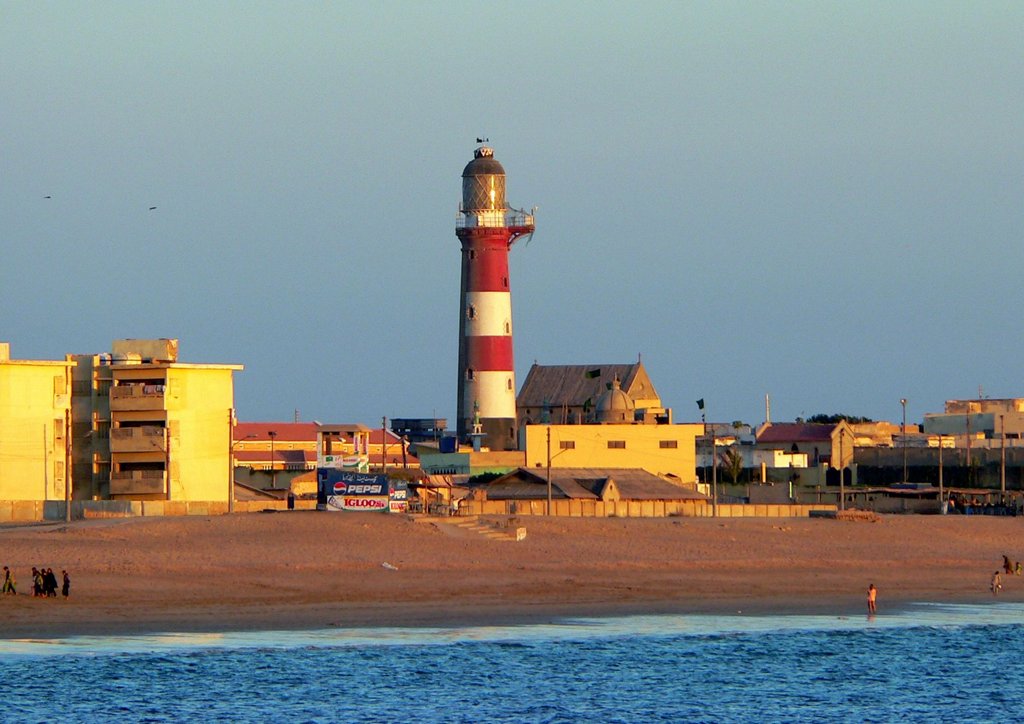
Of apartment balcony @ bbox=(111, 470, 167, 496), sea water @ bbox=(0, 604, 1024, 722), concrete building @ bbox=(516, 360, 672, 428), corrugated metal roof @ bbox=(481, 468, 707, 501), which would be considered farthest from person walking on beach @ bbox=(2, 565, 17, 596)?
concrete building @ bbox=(516, 360, 672, 428)

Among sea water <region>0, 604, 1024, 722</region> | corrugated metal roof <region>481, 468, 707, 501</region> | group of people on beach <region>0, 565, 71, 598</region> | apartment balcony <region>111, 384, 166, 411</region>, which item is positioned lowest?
sea water <region>0, 604, 1024, 722</region>

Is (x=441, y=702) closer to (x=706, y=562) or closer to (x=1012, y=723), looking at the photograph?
(x=1012, y=723)

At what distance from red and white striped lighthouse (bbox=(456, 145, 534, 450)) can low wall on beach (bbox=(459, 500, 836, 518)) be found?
2099cm

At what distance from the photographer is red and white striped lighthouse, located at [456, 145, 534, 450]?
103375 millimetres

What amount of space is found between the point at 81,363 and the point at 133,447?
4997mm

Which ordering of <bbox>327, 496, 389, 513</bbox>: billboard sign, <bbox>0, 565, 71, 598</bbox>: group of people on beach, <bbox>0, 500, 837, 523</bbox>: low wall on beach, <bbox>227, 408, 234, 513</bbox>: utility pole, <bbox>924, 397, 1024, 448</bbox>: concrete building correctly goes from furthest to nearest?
<bbox>924, 397, 1024, 448</bbox>: concrete building → <bbox>227, 408, 234, 513</bbox>: utility pole → <bbox>0, 500, 837, 523</bbox>: low wall on beach → <bbox>327, 496, 389, 513</bbox>: billboard sign → <bbox>0, 565, 71, 598</bbox>: group of people on beach

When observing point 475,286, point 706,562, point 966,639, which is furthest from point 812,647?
point 475,286

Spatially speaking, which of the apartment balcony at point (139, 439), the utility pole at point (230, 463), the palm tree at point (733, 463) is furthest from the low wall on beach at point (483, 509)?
the palm tree at point (733, 463)

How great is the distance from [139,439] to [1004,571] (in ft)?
122

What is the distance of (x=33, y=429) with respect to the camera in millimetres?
77438

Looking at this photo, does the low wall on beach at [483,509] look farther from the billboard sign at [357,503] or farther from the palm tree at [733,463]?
the palm tree at [733,463]

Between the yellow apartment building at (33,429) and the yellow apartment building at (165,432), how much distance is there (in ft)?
7.56

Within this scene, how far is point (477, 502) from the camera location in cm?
8062

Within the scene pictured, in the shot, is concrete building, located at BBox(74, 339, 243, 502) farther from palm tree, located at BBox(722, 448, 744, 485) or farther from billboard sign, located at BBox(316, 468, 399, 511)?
palm tree, located at BBox(722, 448, 744, 485)
